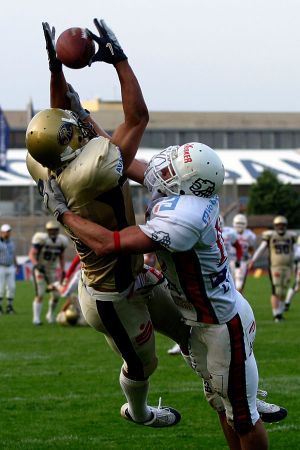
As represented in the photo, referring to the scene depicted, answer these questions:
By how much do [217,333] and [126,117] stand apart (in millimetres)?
1273

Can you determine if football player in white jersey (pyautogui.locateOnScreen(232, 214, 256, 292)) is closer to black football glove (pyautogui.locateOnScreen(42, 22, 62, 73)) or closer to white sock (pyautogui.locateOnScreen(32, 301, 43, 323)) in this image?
white sock (pyautogui.locateOnScreen(32, 301, 43, 323))

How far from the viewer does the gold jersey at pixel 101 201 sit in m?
5.32

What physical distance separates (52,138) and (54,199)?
0.33 m

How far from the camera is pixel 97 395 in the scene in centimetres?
901

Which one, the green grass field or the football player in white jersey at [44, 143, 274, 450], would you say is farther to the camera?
the green grass field

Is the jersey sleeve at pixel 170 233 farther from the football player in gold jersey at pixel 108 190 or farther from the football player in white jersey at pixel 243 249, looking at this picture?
the football player in white jersey at pixel 243 249

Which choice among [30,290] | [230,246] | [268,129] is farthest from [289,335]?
[268,129]

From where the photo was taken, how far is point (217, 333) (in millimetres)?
5590

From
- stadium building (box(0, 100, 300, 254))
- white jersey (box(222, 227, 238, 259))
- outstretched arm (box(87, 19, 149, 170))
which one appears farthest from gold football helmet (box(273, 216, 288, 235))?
stadium building (box(0, 100, 300, 254))

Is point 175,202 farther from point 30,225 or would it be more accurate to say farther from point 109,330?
point 30,225

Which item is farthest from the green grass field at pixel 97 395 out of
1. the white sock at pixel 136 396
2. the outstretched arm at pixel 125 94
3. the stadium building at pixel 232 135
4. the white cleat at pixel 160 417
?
the stadium building at pixel 232 135

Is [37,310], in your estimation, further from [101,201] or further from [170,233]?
[170,233]

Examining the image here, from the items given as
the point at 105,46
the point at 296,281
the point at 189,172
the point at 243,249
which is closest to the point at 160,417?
the point at 189,172

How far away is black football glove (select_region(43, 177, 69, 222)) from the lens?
5375mm
